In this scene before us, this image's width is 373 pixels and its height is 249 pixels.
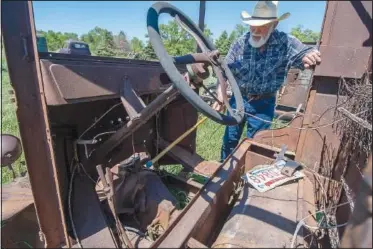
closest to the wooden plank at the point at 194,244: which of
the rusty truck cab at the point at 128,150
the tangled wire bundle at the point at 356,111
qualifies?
the rusty truck cab at the point at 128,150

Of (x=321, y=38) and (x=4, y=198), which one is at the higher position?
(x=321, y=38)

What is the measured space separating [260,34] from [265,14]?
25 centimetres

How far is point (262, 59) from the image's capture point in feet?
9.44

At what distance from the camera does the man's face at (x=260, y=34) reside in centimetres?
271

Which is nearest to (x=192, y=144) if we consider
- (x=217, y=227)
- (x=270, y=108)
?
(x=270, y=108)

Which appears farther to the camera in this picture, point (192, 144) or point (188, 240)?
point (192, 144)

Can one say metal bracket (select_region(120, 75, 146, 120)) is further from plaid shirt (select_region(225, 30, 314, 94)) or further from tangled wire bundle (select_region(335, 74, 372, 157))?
plaid shirt (select_region(225, 30, 314, 94))

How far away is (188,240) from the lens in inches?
49.9

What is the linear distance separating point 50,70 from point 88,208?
81 centimetres

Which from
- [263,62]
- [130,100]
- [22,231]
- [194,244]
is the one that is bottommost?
[22,231]

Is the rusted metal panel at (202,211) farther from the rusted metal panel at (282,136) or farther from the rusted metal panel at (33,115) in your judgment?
the rusted metal panel at (33,115)

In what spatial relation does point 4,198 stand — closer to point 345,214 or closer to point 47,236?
point 47,236

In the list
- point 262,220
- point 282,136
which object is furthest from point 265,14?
point 262,220

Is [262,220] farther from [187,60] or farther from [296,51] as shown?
[296,51]
